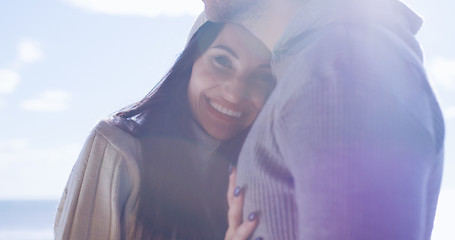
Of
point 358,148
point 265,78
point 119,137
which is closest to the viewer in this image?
point 358,148

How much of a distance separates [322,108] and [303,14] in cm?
25

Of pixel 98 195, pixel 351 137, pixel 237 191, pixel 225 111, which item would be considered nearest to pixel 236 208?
pixel 237 191

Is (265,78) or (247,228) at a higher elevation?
(265,78)

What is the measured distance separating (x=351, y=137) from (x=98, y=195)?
93 centimetres

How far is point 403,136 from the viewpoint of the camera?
676 mm

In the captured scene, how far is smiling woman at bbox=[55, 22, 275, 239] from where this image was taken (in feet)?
4.42

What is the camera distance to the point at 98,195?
4.70 feet

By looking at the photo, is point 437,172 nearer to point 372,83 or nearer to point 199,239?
point 372,83

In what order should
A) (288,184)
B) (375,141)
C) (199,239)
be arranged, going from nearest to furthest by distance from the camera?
(375,141) < (288,184) < (199,239)

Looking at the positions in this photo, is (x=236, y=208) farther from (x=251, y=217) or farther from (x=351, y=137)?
(x=351, y=137)

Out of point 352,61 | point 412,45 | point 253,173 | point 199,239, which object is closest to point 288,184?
point 253,173

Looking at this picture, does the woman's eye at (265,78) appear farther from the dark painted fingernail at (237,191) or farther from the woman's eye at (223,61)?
the dark painted fingernail at (237,191)

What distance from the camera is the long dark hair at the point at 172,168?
4.75 ft

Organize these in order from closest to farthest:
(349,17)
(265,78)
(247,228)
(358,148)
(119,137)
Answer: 1. (358,148)
2. (349,17)
3. (247,228)
4. (265,78)
5. (119,137)
